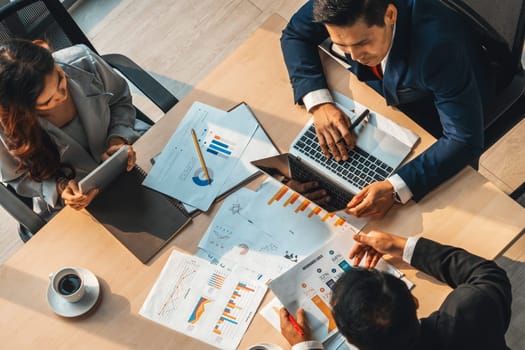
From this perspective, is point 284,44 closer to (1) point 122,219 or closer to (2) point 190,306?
(1) point 122,219

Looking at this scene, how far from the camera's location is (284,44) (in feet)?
5.98

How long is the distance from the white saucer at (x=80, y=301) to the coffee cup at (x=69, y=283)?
0.02 meters

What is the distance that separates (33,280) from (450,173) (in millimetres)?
1120

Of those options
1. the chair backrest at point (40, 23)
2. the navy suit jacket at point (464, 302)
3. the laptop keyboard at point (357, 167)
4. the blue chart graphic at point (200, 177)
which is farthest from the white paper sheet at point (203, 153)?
the navy suit jacket at point (464, 302)

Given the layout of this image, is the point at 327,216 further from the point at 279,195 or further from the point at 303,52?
the point at 303,52

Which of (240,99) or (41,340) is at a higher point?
(240,99)

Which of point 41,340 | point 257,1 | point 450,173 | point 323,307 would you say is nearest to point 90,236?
point 41,340

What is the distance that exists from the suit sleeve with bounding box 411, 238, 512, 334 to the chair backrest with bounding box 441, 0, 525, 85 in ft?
1.93

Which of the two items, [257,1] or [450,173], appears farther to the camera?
[257,1]

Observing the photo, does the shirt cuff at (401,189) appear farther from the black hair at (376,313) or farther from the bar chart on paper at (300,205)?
the black hair at (376,313)

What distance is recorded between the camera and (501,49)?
169cm

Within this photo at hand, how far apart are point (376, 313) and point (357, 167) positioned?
49cm

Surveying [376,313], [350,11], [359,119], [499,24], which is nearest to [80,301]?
[376,313]

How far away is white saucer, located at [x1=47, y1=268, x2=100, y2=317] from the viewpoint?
5.18ft
